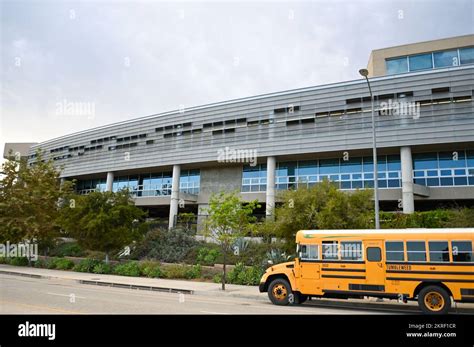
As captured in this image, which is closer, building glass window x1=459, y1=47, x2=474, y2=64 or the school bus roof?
the school bus roof

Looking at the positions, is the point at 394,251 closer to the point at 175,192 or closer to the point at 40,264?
the point at 40,264

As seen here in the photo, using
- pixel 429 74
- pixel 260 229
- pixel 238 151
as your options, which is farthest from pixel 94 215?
pixel 429 74

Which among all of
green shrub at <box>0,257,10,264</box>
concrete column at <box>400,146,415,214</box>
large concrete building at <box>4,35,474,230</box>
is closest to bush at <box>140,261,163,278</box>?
large concrete building at <box>4,35,474,230</box>

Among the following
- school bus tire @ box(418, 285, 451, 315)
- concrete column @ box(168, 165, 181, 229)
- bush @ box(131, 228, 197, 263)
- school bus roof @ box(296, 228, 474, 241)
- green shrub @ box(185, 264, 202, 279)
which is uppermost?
concrete column @ box(168, 165, 181, 229)

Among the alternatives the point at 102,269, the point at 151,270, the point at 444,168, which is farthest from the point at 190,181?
the point at 444,168

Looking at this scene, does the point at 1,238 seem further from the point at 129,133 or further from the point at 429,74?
the point at 429,74

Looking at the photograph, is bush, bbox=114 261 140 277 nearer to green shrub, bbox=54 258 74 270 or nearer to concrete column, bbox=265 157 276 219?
green shrub, bbox=54 258 74 270

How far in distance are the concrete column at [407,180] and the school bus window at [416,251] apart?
17130 millimetres

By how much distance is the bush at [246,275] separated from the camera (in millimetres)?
19172

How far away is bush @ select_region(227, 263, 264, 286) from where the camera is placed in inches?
755

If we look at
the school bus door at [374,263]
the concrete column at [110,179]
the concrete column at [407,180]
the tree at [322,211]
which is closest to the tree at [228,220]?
the tree at [322,211]

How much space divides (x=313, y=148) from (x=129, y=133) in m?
23.7

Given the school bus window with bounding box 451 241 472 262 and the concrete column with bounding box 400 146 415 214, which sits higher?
the concrete column with bounding box 400 146 415 214
